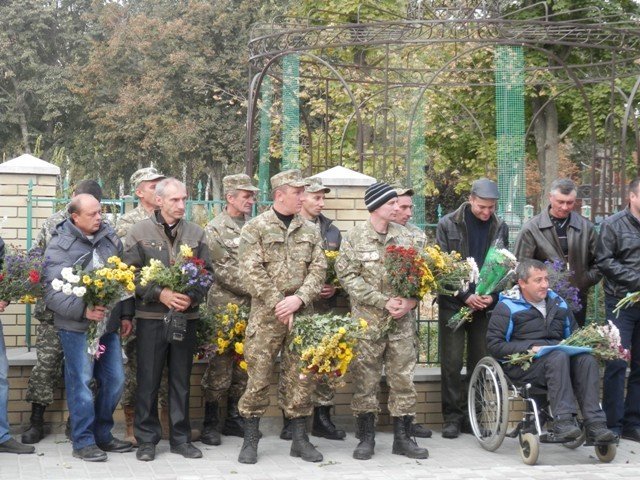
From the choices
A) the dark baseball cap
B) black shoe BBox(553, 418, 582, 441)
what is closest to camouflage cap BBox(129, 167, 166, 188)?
the dark baseball cap

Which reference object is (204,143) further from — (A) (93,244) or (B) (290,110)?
(A) (93,244)

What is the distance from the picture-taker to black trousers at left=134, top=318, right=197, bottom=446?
729 centimetres

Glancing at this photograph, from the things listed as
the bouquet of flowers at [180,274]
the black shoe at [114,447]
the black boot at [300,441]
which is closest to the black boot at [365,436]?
the black boot at [300,441]

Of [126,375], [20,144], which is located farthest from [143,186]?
[20,144]

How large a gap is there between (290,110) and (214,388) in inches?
253

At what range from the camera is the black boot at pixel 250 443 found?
7.29 meters

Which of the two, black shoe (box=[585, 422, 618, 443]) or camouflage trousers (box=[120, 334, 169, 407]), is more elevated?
camouflage trousers (box=[120, 334, 169, 407])

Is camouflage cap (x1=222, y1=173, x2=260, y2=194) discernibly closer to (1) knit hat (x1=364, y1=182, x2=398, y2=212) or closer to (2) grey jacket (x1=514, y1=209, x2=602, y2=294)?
(1) knit hat (x1=364, y1=182, x2=398, y2=212)

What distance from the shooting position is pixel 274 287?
727cm

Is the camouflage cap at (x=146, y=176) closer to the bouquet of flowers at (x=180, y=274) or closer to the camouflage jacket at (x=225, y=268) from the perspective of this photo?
the camouflage jacket at (x=225, y=268)

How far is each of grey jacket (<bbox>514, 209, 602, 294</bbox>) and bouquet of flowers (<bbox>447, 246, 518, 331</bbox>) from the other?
1.18ft

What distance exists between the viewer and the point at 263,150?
14234 mm

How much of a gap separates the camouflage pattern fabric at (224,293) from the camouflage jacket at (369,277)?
33.6 inches

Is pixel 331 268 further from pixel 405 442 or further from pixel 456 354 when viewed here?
pixel 405 442
